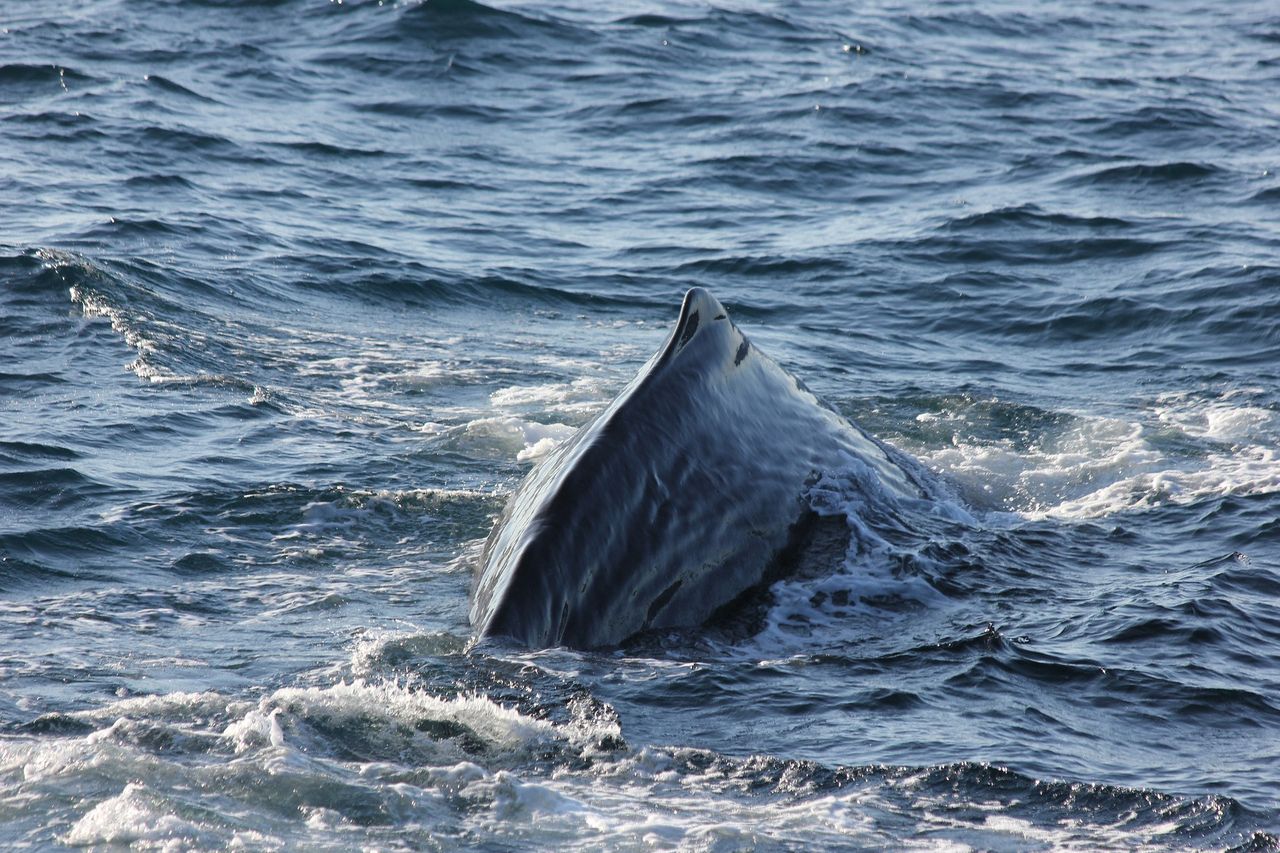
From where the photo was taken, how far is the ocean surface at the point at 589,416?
4754 millimetres

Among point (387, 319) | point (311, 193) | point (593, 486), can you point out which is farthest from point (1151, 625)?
point (311, 193)

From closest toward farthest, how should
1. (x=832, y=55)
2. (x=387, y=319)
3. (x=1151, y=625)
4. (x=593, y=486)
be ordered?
(x=593, y=486) < (x=1151, y=625) < (x=387, y=319) < (x=832, y=55)

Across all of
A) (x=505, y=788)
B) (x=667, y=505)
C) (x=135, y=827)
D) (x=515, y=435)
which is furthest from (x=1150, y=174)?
(x=135, y=827)

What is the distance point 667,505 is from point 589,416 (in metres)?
4.34

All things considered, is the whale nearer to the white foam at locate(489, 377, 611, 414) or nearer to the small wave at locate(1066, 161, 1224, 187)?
the white foam at locate(489, 377, 611, 414)

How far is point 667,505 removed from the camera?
19.1 feet

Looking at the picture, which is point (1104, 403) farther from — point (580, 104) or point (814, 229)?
point (580, 104)

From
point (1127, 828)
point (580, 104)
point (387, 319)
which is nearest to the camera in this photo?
point (1127, 828)

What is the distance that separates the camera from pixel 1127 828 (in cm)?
449

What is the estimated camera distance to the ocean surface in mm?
4754

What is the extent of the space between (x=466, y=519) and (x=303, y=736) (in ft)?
10.2

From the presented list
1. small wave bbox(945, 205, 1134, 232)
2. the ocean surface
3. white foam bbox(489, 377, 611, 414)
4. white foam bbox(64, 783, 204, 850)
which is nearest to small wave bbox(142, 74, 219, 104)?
the ocean surface

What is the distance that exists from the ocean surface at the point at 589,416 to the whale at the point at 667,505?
151 mm

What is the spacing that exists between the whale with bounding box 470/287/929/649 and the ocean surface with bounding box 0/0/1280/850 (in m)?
0.15
